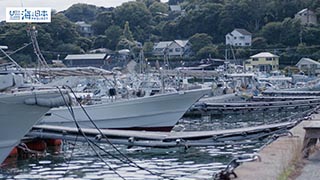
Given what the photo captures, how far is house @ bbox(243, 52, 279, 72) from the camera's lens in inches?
2844

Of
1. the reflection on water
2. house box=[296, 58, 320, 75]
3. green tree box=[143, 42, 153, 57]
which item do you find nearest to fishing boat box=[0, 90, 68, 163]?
the reflection on water

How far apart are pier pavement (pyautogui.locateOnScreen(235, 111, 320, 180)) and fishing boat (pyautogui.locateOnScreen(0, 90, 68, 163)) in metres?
4.43

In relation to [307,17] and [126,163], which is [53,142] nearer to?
[126,163]

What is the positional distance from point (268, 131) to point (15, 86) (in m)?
7.96

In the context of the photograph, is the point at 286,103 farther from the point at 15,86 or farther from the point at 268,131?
the point at 15,86

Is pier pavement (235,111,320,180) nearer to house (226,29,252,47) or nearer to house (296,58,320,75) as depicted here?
house (296,58,320,75)

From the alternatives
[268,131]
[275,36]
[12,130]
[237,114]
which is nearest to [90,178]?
[12,130]

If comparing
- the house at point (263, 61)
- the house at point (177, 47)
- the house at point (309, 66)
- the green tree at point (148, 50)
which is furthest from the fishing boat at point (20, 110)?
the house at point (177, 47)

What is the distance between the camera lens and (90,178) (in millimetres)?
15789

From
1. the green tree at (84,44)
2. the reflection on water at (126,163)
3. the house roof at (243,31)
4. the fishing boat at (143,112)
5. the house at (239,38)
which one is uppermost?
the house roof at (243,31)

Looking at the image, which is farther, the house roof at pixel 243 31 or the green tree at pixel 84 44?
the house roof at pixel 243 31

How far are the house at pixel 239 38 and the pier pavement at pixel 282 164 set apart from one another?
Answer: 216ft

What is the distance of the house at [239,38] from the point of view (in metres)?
77.1

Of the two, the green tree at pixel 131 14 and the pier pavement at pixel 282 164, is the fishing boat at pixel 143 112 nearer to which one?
the pier pavement at pixel 282 164
